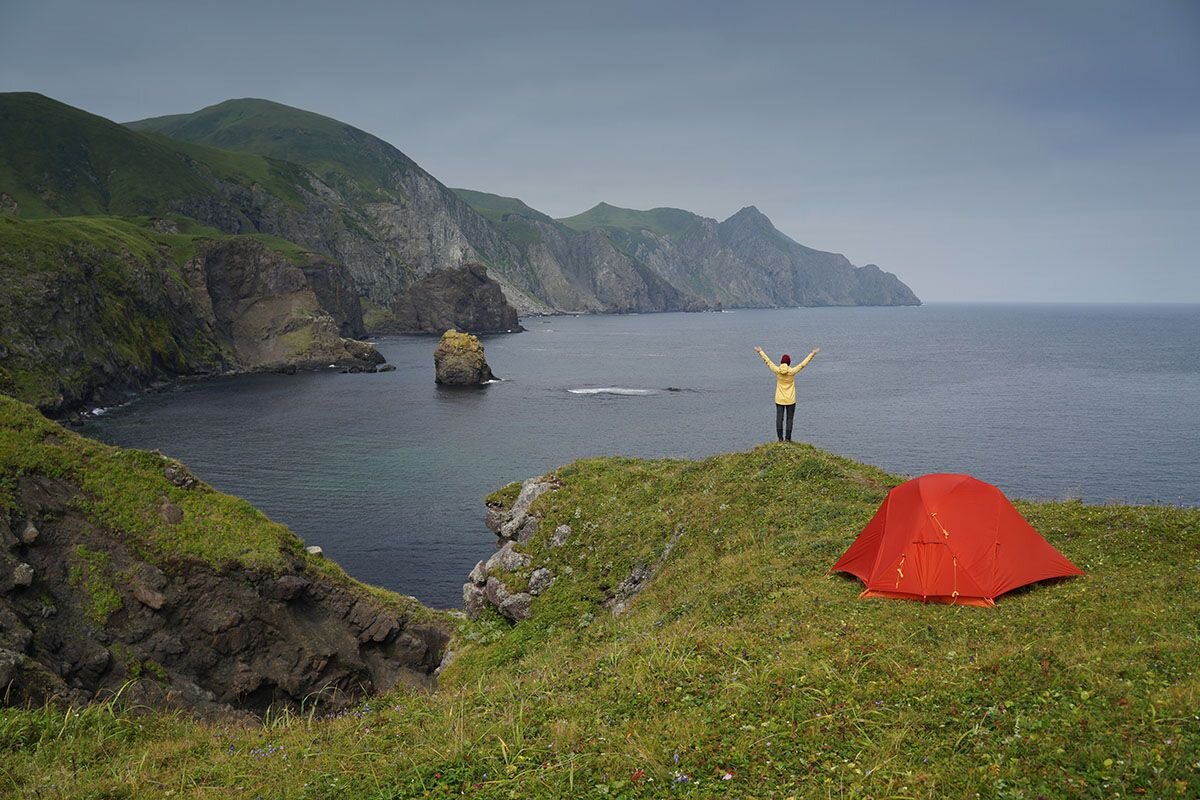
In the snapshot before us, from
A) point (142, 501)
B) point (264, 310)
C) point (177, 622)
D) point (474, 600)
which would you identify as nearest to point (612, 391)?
point (474, 600)

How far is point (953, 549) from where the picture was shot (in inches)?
592

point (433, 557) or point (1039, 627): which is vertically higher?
point (1039, 627)

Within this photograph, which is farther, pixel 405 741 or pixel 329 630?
pixel 329 630

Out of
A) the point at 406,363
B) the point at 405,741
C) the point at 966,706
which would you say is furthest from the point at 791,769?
the point at 406,363

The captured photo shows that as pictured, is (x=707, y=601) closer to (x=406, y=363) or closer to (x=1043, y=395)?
(x=1043, y=395)

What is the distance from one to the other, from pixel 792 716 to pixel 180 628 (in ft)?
72.0

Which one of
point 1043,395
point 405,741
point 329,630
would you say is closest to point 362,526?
point 329,630

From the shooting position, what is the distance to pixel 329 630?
87.5 feet

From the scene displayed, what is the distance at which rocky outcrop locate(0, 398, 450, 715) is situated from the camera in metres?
20.3

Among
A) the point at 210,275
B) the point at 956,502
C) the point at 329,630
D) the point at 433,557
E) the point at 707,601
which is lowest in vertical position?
the point at 433,557

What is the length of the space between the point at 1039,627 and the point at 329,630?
937 inches

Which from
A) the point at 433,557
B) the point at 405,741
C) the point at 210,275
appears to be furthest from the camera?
the point at 210,275

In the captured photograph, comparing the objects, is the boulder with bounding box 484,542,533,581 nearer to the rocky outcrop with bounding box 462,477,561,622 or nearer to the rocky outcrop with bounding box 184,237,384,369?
the rocky outcrop with bounding box 462,477,561,622

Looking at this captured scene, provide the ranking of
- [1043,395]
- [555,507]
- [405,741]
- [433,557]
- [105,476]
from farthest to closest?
[1043,395]
[433,557]
[555,507]
[105,476]
[405,741]
